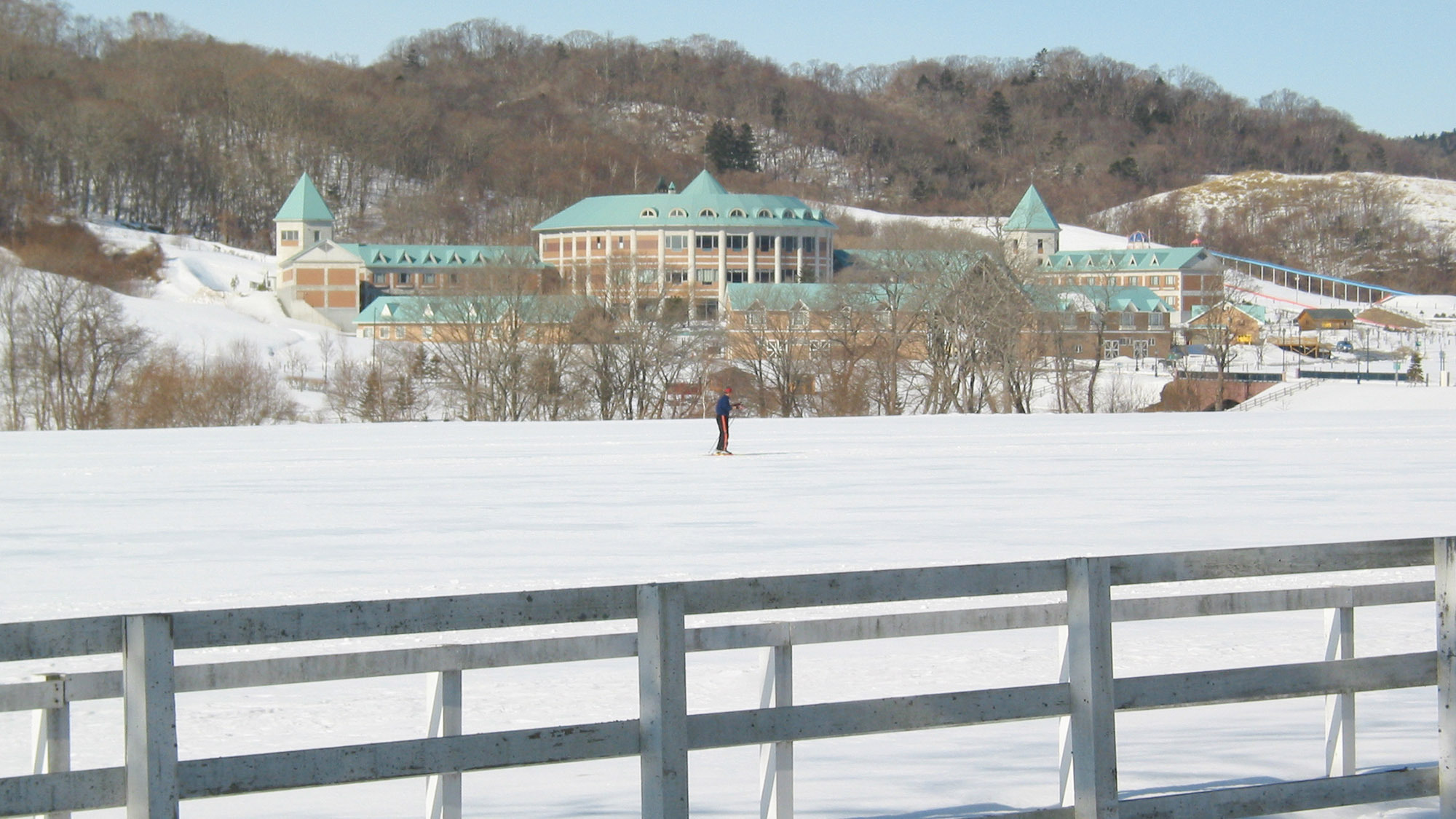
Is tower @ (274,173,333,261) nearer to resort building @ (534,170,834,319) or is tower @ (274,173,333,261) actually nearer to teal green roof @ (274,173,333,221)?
teal green roof @ (274,173,333,221)

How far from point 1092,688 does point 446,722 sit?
2.35 metres

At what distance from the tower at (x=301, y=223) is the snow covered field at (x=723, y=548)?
11309 centimetres

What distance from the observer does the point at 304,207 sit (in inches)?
5704

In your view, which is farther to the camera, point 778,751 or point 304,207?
Result: point 304,207

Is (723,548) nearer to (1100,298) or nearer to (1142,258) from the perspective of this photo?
(1100,298)

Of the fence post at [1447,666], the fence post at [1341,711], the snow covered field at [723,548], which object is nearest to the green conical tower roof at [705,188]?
the snow covered field at [723,548]

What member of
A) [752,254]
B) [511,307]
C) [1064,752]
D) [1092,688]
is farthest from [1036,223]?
[1092,688]

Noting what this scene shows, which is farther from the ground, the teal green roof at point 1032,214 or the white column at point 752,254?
the teal green roof at point 1032,214

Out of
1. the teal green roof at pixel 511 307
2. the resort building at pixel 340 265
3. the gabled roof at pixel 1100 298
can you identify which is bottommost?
the teal green roof at pixel 511 307

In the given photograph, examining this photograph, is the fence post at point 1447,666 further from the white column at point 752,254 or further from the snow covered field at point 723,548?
the white column at point 752,254

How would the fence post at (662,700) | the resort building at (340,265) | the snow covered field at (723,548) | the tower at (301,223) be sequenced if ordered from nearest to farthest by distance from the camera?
the fence post at (662,700), the snow covered field at (723,548), the resort building at (340,265), the tower at (301,223)

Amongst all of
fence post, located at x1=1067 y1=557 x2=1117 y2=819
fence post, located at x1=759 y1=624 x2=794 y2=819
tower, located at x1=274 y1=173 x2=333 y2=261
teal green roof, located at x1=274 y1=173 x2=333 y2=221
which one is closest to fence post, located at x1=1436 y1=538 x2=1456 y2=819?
fence post, located at x1=1067 y1=557 x2=1117 y2=819

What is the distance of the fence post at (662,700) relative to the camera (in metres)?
5.02

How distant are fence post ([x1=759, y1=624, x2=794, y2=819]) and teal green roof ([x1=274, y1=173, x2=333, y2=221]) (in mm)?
144933
